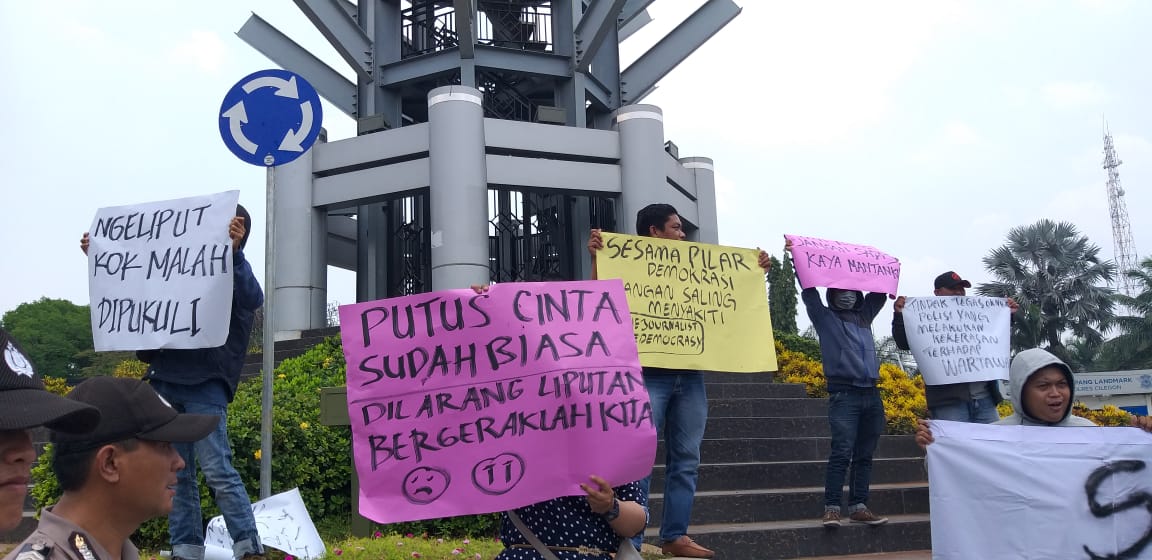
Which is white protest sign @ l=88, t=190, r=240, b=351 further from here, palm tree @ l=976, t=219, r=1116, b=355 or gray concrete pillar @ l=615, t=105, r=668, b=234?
palm tree @ l=976, t=219, r=1116, b=355

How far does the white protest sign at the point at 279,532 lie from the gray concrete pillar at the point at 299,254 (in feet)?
41.7

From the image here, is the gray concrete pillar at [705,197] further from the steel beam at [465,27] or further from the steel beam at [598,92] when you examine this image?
the steel beam at [465,27]

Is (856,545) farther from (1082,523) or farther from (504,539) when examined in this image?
(504,539)

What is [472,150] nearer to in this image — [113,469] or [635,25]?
[635,25]

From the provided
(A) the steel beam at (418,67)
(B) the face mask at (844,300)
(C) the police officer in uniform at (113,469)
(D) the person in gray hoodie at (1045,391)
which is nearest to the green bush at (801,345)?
(B) the face mask at (844,300)

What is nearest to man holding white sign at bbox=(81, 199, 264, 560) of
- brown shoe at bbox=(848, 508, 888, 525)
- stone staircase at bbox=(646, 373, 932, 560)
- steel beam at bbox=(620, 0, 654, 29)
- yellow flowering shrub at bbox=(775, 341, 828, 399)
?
stone staircase at bbox=(646, 373, 932, 560)

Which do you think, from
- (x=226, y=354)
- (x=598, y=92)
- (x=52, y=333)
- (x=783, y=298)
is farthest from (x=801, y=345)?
(x=52, y=333)

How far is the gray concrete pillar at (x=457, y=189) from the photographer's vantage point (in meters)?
17.0

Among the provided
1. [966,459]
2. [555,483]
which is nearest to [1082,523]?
[966,459]

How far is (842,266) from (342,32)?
15.5 metres

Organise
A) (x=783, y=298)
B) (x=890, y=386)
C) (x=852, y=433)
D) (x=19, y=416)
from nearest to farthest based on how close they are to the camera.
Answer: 1. (x=19, y=416)
2. (x=852, y=433)
3. (x=890, y=386)
4. (x=783, y=298)

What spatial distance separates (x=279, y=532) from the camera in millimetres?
5844

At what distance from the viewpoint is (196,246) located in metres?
5.49

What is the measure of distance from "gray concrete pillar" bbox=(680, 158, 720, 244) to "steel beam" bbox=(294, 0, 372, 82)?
741 cm
